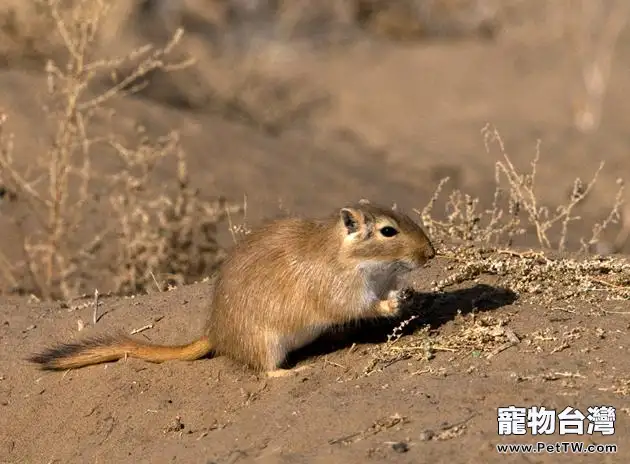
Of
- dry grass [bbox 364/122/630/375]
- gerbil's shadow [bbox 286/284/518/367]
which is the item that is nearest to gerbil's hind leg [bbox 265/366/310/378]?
gerbil's shadow [bbox 286/284/518/367]

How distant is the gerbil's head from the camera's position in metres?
5.02

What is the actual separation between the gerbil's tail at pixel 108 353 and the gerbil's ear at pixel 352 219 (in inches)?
36.3

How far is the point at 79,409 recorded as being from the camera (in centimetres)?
536

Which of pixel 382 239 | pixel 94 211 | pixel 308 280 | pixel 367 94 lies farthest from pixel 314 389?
pixel 367 94

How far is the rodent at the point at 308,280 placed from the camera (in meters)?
5.03

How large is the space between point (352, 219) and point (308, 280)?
0.34 m

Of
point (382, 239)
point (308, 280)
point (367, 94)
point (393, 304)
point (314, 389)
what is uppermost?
point (382, 239)

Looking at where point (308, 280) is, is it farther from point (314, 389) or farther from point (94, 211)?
point (94, 211)

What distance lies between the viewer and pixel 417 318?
542cm

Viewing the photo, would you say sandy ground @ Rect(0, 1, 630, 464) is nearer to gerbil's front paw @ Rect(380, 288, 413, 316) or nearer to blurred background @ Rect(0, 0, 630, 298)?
gerbil's front paw @ Rect(380, 288, 413, 316)

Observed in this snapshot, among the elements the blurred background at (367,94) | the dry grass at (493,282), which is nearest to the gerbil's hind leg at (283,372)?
the dry grass at (493,282)

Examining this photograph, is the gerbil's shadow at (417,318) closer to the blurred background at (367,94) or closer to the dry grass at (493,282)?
the dry grass at (493,282)

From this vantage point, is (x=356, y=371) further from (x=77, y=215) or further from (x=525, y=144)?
(x=525, y=144)

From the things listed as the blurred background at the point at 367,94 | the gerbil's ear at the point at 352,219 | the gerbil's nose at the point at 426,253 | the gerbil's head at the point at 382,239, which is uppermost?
the gerbil's ear at the point at 352,219
